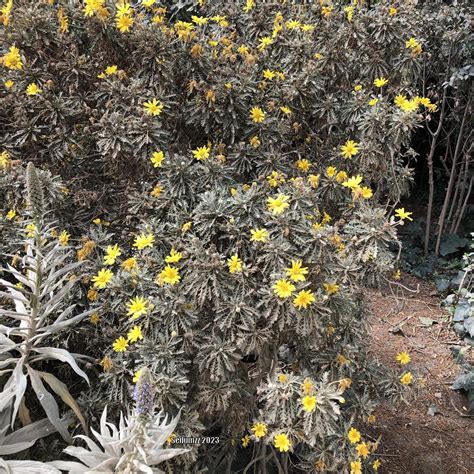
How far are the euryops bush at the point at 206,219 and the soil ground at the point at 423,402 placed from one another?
0.74m

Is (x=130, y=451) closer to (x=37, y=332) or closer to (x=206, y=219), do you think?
(x=37, y=332)

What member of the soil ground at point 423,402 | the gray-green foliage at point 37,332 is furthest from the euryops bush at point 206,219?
the soil ground at point 423,402

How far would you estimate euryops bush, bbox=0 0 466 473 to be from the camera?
1.86 meters

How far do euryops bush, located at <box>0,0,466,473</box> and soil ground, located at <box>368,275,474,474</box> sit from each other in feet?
2.42

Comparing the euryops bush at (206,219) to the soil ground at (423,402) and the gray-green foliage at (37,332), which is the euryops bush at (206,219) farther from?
the soil ground at (423,402)

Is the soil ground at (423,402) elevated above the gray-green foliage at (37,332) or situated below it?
below

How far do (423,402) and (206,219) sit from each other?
241 centimetres

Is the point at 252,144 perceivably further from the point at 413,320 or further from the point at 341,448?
the point at 413,320

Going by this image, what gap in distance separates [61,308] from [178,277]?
578 millimetres

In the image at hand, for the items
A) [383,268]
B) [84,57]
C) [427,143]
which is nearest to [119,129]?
[84,57]

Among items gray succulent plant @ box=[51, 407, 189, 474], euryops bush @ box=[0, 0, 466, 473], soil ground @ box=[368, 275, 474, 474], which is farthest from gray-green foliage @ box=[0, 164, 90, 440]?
soil ground @ box=[368, 275, 474, 474]

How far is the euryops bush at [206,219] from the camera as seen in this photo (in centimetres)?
186

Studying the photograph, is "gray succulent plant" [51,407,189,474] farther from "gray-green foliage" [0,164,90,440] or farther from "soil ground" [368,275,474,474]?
"soil ground" [368,275,474,474]

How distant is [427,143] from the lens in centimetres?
563
